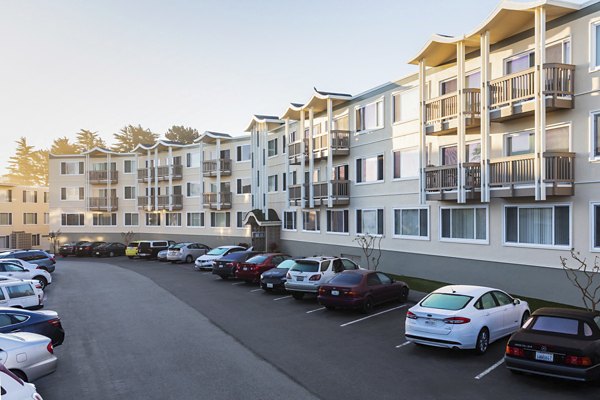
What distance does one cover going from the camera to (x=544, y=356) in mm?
9578

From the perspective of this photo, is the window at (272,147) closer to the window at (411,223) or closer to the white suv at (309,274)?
the window at (411,223)

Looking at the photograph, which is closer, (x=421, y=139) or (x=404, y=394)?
(x=404, y=394)

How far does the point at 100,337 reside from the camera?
14055mm

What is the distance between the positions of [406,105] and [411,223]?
623 cm

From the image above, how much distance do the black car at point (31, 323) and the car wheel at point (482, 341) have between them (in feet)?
34.0

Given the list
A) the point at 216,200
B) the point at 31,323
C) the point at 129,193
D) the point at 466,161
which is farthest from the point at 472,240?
the point at 129,193

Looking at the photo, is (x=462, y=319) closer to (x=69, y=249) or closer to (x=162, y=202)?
(x=162, y=202)

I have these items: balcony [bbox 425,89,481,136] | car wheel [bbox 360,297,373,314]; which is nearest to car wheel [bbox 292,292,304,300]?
car wheel [bbox 360,297,373,314]

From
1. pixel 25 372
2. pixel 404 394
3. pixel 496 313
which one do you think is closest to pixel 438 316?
pixel 496 313

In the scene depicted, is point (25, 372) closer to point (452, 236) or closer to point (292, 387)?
point (292, 387)

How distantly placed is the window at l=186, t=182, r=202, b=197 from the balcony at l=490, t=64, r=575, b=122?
35.2 meters

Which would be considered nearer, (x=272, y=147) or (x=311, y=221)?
(x=311, y=221)

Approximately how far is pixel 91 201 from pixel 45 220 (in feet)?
51.8

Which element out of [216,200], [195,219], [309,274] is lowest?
[309,274]
